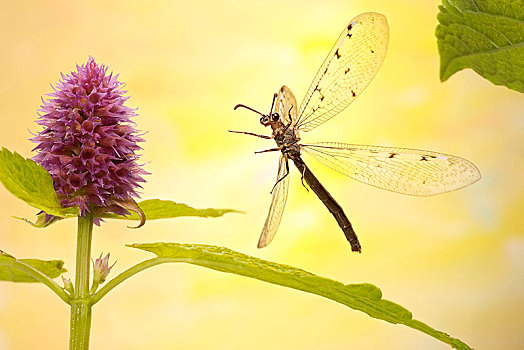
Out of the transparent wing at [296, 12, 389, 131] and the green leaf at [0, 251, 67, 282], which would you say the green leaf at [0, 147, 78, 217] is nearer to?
the green leaf at [0, 251, 67, 282]

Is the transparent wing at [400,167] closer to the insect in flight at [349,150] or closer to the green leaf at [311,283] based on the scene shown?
the insect in flight at [349,150]

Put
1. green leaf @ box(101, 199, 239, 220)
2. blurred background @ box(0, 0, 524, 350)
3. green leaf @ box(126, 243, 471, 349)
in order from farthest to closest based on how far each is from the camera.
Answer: blurred background @ box(0, 0, 524, 350)
green leaf @ box(101, 199, 239, 220)
green leaf @ box(126, 243, 471, 349)

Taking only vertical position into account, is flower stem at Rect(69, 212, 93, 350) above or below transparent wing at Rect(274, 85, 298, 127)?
below

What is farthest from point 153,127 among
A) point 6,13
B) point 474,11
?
point 474,11

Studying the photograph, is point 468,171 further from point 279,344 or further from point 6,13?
point 6,13

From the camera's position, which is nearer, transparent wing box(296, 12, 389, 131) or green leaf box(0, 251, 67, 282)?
green leaf box(0, 251, 67, 282)

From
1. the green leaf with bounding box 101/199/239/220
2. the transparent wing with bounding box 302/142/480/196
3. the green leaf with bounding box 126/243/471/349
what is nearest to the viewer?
the green leaf with bounding box 126/243/471/349

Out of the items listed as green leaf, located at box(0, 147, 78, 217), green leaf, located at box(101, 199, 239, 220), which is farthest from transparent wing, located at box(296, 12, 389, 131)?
green leaf, located at box(0, 147, 78, 217)
